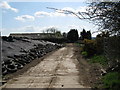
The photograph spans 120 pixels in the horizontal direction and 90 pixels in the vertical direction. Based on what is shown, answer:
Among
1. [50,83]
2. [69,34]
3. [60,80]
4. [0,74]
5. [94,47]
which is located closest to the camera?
[50,83]

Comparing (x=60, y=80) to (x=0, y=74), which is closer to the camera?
(x=60, y=80)

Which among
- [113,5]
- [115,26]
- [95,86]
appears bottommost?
[95,86]

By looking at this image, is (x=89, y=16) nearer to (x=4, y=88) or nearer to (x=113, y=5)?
(x=113, y=5)

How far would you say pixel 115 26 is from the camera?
5.98 meters

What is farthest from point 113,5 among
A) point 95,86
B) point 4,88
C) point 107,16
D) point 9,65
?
point 9,65

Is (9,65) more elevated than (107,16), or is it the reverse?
(107,16)

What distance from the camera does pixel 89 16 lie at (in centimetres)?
557

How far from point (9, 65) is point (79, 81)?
205 inches

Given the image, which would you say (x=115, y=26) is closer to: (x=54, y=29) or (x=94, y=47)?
(x=94, y=47)

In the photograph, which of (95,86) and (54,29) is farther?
(54,29)

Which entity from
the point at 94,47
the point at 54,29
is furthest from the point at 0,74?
the point at 54,29

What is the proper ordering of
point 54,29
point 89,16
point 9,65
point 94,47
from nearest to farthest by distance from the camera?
point 89,16 < point 9,65 < point 94,47 < point 54,29

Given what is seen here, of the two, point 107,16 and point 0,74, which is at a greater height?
point 107,16

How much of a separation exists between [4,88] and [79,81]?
312 centimetres
